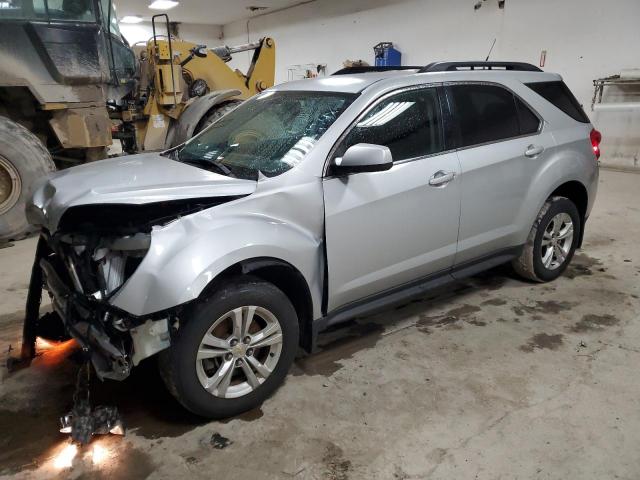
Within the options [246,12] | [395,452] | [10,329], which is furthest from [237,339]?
Result: [246,12]

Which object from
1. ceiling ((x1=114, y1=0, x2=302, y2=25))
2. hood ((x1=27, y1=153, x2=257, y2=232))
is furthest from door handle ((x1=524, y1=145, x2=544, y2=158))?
ceiling ((x1=114, y1=0, x2=302, y2=25))

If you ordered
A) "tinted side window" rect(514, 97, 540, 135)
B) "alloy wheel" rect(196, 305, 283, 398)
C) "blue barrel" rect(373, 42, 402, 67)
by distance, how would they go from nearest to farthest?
"alloy wheel" rect(196, 305, 283, 398) → "tinted side window" rect(514, 97, 540, 135) → "blue barrel" rect(373, 42, 402, 67)

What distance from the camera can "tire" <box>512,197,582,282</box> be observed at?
3594 millimetres

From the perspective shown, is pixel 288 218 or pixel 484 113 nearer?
pixel 288 218

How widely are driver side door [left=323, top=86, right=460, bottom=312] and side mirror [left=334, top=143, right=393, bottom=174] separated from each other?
0.12 meters

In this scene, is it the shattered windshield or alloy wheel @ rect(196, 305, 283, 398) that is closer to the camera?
alloy wheel @ rect(196, 305, 283, 398)

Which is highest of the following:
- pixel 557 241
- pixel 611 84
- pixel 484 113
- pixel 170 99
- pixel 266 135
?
pixel 611 84

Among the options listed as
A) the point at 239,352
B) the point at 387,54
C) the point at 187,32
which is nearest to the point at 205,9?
the point at 187,32

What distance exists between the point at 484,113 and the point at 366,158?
1.23m

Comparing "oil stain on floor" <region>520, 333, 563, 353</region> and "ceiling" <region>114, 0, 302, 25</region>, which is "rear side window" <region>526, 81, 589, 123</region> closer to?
"oil stain on floor" <region>520, 333, 563, 353</region>

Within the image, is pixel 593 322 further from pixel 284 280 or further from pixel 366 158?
pixel 284 280

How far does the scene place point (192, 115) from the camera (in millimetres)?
6648

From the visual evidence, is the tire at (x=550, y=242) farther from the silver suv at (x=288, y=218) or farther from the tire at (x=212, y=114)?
the tire at (x=212, y=114)

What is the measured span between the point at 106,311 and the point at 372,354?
1.56m
